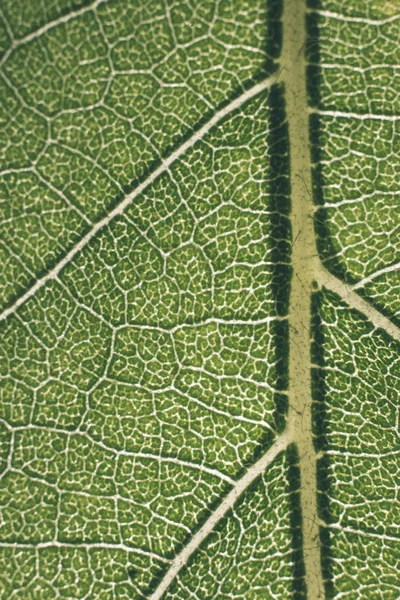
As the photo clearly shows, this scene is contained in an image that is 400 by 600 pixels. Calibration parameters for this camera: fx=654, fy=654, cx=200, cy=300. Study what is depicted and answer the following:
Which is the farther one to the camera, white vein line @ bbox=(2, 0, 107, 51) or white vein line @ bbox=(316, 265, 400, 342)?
white vein line @ bbox=(2, 0, 107, 51)

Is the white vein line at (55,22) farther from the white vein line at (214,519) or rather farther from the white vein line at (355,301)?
the white vein line at (214,519)

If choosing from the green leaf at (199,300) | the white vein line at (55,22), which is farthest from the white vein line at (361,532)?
the white vein line at (55,22)

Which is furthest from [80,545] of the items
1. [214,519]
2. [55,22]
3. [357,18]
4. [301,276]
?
[357,18]

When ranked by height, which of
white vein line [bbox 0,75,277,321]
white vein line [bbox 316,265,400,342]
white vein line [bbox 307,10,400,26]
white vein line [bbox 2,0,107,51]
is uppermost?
white vein line [bbox 2,0,107,51]

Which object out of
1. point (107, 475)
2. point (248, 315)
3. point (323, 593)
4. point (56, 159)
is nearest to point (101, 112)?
point (56, 159)

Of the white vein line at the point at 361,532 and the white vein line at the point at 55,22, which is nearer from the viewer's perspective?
the white vein line at the point at 361,532

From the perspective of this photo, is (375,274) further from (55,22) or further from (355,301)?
(55,22)

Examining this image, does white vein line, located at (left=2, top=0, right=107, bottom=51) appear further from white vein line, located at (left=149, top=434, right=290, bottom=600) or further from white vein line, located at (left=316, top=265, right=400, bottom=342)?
white vein line, located at (left=149, top=434, right=290, bottom=600)

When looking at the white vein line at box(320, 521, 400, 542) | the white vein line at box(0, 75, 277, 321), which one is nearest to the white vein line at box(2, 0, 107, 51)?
the white vein line at box(0, 75, 277, 321)
